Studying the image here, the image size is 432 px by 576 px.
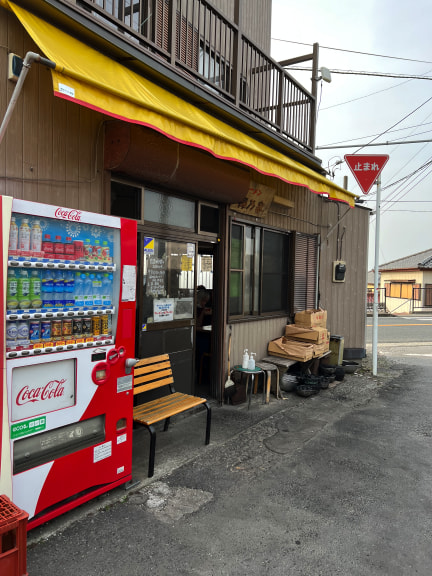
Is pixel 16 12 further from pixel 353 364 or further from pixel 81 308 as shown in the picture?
pixel 353 364

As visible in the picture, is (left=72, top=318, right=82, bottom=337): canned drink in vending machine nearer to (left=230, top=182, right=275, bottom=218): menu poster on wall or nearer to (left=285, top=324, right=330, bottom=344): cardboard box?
(left=230, top=182, right=275, bottom=218): menu poster on wall

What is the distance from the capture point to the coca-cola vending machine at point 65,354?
2.77 metres

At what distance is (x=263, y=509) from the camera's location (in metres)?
3.44

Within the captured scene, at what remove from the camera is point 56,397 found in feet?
10.0

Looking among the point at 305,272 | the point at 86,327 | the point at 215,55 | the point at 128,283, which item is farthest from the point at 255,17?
the point at 86,327

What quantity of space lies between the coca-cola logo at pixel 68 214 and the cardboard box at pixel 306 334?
5.49 meters

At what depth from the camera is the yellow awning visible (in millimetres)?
3088

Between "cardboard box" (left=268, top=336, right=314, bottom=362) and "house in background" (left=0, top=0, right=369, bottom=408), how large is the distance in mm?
253

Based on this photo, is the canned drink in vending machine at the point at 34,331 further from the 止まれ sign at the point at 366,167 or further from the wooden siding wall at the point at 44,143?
the 止まれ sign at the point at 366,167

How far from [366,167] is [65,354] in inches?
300

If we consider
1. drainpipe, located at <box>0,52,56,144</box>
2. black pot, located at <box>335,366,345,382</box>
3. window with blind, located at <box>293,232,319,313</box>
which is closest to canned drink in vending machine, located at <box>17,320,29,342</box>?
drainpipe, located at <box>0,52,56,144</box>

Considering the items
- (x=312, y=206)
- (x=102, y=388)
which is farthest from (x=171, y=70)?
(x=312, y=206)

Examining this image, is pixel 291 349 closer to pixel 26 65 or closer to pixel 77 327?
pixel 77 327

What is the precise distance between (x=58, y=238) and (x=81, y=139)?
1.53m
